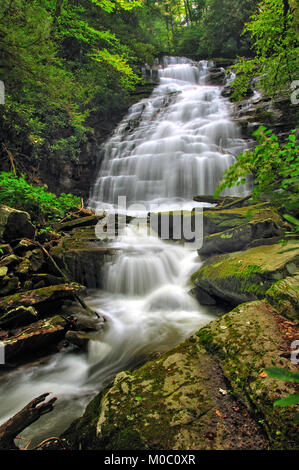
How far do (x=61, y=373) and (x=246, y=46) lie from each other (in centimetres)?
2733

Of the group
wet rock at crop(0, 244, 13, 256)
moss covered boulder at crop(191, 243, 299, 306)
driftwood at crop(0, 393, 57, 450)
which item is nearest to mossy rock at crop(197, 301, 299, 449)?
moss covered boulder at crop(191, 243, 299, 306)

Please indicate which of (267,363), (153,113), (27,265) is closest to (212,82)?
(153,113)

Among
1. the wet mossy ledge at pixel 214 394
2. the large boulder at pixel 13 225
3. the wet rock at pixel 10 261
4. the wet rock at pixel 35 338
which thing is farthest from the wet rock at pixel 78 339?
the large boulder at pixel 13 225

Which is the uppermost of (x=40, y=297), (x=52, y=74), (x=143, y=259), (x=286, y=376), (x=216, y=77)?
(x=216, y=77)

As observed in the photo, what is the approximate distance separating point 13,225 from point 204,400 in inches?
180

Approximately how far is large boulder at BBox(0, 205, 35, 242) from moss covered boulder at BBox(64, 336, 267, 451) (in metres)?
3.84

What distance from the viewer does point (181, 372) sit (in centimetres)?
177

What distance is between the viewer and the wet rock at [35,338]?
2860mm

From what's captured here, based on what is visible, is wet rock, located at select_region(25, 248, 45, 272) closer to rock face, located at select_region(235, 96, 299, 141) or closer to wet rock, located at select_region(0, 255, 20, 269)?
wet rock, located at select_region(0, 255, 20, 269)

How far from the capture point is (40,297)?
11.7 ft

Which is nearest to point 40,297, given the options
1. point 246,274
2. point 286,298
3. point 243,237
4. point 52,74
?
point 246,274

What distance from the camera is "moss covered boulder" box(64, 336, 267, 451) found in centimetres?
126

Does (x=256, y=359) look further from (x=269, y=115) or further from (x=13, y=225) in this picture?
(x=269, y=115)

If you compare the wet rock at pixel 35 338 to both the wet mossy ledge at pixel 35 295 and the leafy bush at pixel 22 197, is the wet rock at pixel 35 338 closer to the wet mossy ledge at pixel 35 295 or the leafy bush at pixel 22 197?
the wet mossy ledge at pixel 35 295
